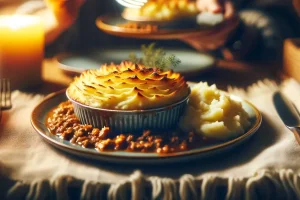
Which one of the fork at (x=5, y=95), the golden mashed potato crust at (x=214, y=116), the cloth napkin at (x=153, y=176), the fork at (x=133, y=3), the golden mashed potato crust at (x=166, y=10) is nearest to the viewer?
the cloth napkin at (x=153, y=176)

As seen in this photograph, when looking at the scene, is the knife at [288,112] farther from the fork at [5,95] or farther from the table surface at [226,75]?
the fork at [5,95]

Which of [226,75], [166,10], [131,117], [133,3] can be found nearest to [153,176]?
[131,117]

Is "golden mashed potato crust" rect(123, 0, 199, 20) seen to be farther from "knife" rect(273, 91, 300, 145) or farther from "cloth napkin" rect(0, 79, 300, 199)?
"cloth napkin" rect(0, 79, 300, 199)

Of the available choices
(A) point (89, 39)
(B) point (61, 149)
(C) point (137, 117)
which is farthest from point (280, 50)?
(B) point (61, 149)

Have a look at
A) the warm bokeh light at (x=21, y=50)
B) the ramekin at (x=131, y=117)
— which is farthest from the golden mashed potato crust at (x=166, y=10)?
the ramekin at (x=131, y=117)

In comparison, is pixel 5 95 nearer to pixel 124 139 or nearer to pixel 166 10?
pixel 124 139
